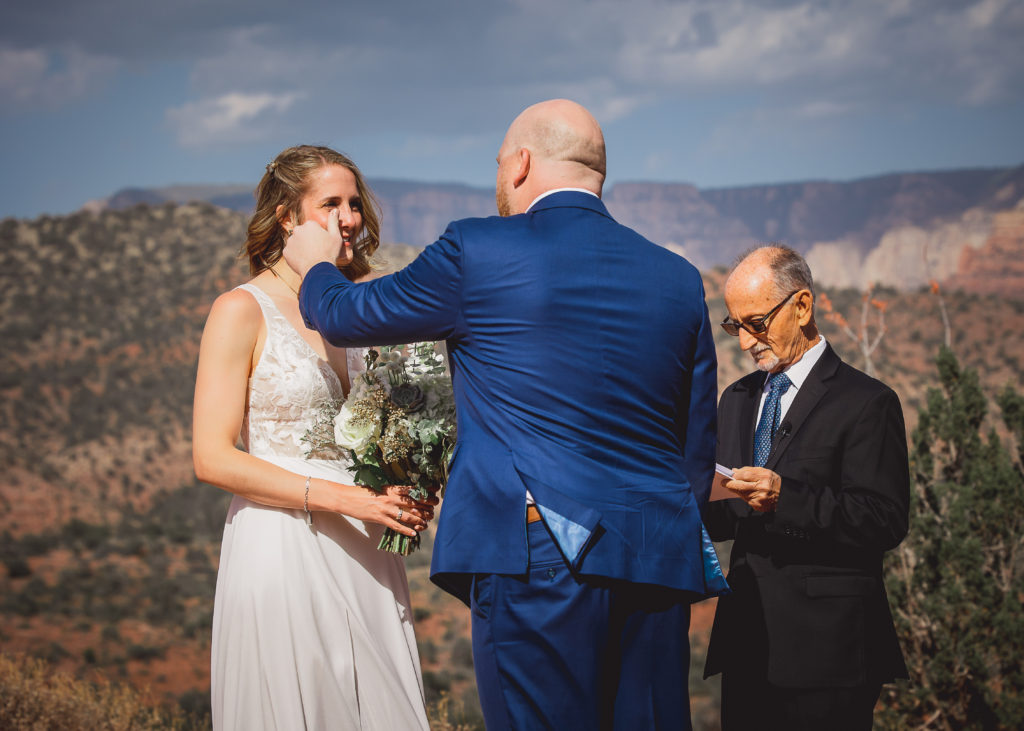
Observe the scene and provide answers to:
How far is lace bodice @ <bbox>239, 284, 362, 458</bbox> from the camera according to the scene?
9.68 ft

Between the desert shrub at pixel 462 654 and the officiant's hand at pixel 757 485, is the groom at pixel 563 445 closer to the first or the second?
the officiant's hand at pixel 757 485

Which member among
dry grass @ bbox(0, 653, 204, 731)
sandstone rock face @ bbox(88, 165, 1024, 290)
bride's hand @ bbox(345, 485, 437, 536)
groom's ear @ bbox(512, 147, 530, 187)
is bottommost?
dry grass @ bbox(0, 653, 204, 731)

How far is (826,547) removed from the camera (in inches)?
111

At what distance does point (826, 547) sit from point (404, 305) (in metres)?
1.67

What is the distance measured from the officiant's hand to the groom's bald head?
1.01 metres

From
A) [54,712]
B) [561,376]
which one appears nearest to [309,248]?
[561,376]

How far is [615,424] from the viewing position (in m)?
2.15

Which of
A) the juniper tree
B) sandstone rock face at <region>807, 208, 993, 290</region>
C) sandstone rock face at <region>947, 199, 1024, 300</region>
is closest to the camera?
the juniper tree

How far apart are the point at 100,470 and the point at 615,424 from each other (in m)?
24.7

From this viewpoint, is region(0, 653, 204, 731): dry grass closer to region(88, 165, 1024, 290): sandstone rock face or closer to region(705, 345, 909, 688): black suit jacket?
region(705, 345, 909, 688): black suit jacket

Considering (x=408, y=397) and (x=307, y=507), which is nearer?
(x=408, y=397)

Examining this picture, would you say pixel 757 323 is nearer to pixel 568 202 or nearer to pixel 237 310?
pixel 568 202

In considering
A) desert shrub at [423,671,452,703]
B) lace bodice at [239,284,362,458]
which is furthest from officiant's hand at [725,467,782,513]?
desert shrub at [423,671,452,703]

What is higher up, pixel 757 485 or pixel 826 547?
pixel 757 485
